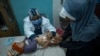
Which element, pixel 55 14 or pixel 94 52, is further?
pixel 55 14

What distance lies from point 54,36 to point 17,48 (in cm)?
33

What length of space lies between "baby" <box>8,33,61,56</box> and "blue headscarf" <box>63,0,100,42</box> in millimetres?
239

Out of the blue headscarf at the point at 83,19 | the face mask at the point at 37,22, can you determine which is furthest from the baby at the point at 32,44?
the blue headscarf at the point at 83,19

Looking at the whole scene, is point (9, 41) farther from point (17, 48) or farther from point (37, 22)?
point (37, 22)

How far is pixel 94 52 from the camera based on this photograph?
1.11 m

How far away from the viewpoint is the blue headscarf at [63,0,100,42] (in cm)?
102

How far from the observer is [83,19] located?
1.08 m

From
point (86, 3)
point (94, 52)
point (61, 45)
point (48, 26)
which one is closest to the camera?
point (86, 3)

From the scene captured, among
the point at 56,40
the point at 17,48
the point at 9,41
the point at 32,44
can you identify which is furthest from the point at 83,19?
the point at 9,41

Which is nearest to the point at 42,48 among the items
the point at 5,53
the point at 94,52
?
the point at 5,53

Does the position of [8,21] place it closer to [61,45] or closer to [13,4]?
[13,4]

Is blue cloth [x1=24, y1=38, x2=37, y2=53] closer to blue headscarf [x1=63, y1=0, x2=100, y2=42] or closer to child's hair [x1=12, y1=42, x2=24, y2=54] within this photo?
child's hair [x1=12, y1=42, x2=24, y2=54]

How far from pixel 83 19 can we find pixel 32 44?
18.1 inches

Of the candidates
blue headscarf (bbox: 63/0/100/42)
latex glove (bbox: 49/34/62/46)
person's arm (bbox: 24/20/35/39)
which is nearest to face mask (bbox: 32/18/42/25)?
person's arm (bbox: 24/20/35/39)
